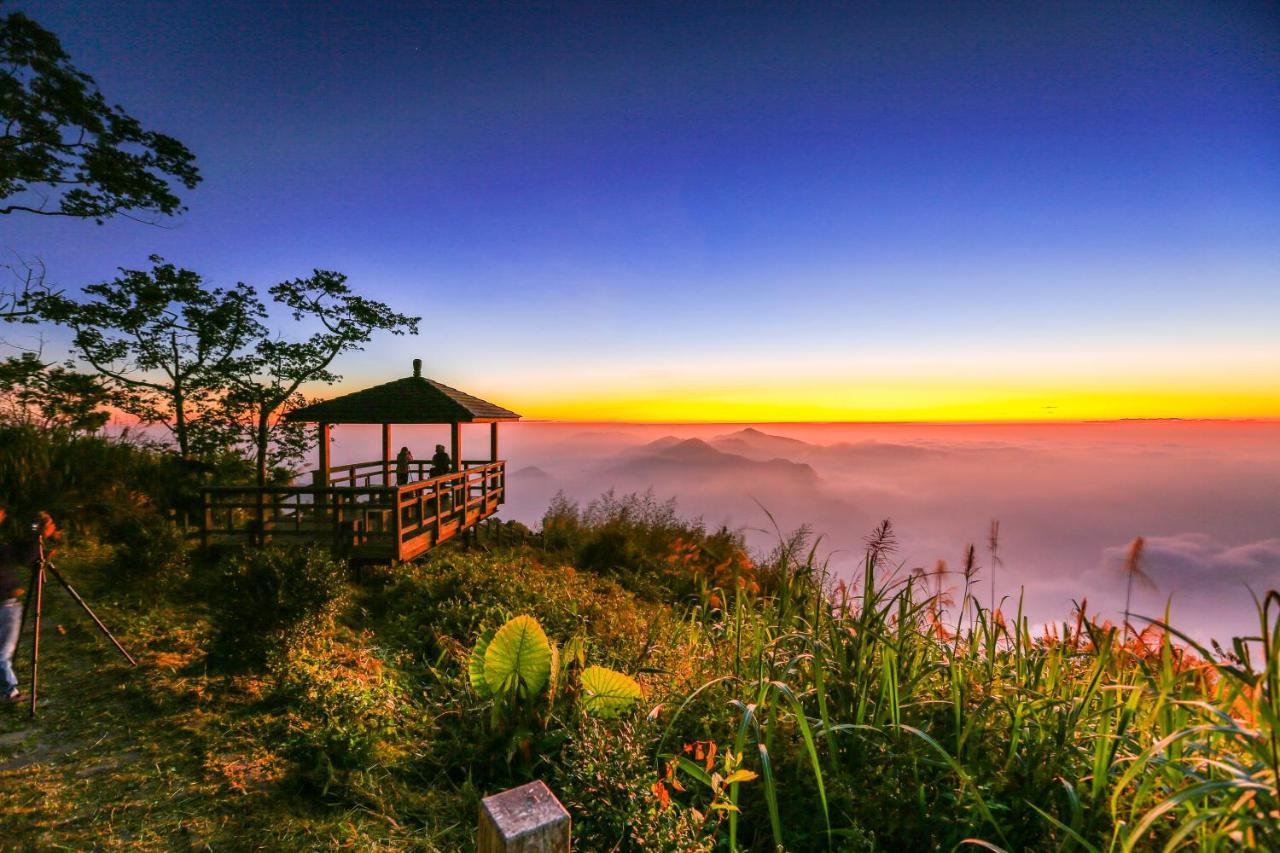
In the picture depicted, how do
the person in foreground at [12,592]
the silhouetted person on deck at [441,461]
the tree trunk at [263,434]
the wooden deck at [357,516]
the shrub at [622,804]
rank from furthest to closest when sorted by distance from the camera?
the tree trunk at [263,434] < the silhouetted person on deck at [441,461] < the wooden deck at [357,516] < the person in foreground at [12,592] < the shrub at [622,804]

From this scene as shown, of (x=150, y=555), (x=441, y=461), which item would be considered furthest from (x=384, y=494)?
(x=441, y=461)

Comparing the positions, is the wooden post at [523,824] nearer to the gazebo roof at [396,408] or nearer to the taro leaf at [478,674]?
the taro leaf at [478,674]

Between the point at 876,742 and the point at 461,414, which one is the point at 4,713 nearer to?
the point at 876,742

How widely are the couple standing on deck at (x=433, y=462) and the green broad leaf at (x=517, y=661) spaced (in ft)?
30.8

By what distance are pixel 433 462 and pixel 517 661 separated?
10379 millimetres

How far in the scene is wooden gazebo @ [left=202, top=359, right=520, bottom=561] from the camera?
8.51 meters

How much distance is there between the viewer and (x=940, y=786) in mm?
2756

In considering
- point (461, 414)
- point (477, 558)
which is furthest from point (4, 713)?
point (461, 414)

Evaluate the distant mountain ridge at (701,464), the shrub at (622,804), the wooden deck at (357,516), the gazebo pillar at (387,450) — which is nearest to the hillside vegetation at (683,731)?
the shrub at (622,804)

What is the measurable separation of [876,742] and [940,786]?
35 centimetres

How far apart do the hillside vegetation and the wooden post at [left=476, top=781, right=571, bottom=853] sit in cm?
99

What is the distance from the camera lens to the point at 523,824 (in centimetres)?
166

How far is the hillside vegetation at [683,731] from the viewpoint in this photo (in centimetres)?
241

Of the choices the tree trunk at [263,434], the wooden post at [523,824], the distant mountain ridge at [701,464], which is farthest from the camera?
the distant mountain ridge at [701,464]
